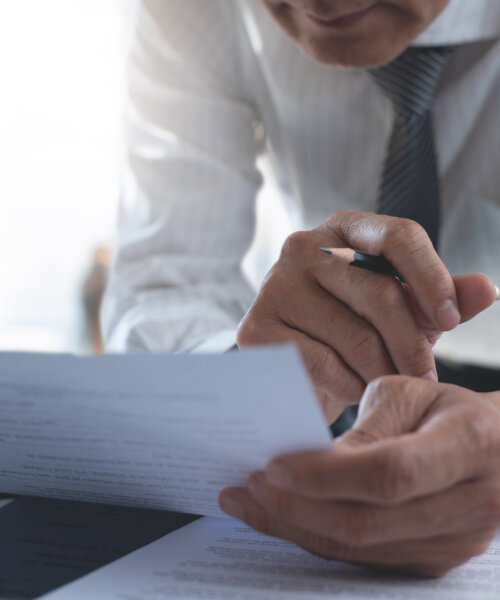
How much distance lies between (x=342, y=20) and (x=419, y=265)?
15.1 inches

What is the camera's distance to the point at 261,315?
0.51m

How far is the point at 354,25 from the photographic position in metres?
0.68

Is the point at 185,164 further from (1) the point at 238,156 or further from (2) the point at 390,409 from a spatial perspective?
(2) the point at 390,409

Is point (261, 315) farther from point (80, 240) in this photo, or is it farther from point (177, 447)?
point (80, 240)

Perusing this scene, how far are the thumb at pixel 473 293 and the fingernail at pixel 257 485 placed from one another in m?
0.18

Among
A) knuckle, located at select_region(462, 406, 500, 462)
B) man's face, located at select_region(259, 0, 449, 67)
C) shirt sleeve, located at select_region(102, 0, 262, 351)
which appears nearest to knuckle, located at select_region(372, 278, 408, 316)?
knuckle, located at select_region(462, 406, 500, 462)

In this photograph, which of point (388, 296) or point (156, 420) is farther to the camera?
point (388, 296)

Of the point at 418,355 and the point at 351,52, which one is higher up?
the point at 351,52

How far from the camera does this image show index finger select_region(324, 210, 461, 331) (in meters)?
0.40

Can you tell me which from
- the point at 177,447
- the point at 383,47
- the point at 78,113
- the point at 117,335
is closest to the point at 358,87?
the point at 383,47

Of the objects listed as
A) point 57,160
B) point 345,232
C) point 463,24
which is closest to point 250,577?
point 345,232

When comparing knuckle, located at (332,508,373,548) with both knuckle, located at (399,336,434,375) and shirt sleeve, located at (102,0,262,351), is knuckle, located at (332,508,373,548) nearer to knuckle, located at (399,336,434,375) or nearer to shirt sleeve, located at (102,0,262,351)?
knuckle, located at (399,336,434,375)

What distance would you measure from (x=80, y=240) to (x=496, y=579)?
210cm

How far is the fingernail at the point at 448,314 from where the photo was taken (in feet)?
1.30
